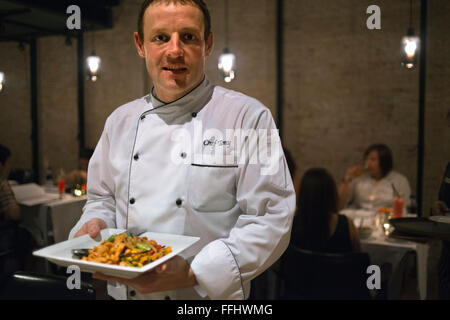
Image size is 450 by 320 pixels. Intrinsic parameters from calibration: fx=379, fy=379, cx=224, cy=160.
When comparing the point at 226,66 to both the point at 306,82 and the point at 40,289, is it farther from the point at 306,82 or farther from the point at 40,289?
the point at 40,289

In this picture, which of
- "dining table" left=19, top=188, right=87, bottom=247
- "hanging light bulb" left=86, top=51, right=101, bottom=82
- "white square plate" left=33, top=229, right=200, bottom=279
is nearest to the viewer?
"white square plate" left=33, top=229, right=200, bottom=279

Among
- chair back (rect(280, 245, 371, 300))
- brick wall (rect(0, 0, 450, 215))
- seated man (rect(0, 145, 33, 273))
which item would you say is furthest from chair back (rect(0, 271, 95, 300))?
chair back (rect(280, 245, 371, 300))

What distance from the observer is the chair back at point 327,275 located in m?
2.26

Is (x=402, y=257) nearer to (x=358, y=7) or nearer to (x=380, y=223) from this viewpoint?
(x=380, y=223)

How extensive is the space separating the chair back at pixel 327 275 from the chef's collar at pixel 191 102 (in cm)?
145

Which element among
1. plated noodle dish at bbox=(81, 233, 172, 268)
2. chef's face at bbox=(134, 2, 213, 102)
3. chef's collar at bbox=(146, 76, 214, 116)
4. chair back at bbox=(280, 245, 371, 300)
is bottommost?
chair back at bbox=(280, 245, 371, 300)

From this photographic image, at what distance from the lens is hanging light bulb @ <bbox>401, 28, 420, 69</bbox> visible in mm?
1519

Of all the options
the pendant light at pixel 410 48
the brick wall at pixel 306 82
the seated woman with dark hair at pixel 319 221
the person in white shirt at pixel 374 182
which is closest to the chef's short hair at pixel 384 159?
the person in white shirt at pixel 374 182

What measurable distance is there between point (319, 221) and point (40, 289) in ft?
5.25

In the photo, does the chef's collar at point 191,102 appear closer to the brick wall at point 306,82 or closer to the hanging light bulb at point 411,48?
the brick wall at point 306,82

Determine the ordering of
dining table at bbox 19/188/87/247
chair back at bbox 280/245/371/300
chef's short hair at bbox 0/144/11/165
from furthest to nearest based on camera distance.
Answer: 1. chair back at bbox 280/245/371/300
2. chef's short hair at bbox 0/144/11/165
3. dining table at bbox 19/188/87/247

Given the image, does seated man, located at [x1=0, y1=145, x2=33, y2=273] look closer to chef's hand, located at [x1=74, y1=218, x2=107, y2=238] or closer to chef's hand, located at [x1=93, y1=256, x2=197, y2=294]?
chef's hand, located at [x1=74, y1=218, x2=107, y2=238]

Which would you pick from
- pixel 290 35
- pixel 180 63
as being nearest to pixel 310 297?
pixel 180 63

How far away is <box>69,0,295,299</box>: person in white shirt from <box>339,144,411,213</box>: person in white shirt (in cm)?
270
